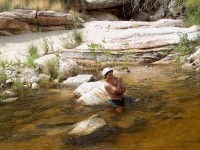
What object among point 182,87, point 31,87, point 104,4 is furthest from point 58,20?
point 182,87

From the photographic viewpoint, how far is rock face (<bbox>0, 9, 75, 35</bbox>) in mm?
15006

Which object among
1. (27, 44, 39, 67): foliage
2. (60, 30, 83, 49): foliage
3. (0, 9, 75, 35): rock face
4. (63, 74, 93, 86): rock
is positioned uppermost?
(0, 9, 75, 35): rock face

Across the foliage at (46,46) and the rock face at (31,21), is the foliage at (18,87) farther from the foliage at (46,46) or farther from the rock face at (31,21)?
the rock face at (31,21)

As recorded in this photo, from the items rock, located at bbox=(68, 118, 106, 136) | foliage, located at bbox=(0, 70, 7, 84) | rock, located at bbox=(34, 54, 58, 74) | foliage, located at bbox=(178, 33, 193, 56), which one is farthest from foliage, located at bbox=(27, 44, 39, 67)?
rock, located at bbox=(68, 118, 106, 136)

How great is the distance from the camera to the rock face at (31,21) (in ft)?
49.2

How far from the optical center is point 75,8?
65.5 ft

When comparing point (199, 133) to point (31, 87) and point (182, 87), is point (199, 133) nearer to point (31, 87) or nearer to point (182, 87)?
point (182, 87)

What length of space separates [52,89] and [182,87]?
3.38 metres

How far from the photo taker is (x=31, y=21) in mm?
15617

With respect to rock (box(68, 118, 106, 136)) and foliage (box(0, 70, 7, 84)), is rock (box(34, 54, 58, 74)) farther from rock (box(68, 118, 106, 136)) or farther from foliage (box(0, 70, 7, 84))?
rock (box(68, 118, 106, 136))

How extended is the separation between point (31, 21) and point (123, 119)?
10.9m

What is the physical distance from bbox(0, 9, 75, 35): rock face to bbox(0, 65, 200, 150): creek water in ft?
23.9

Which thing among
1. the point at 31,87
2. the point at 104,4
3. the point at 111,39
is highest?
the point at 104,4

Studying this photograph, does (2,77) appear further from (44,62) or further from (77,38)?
(77,38)
